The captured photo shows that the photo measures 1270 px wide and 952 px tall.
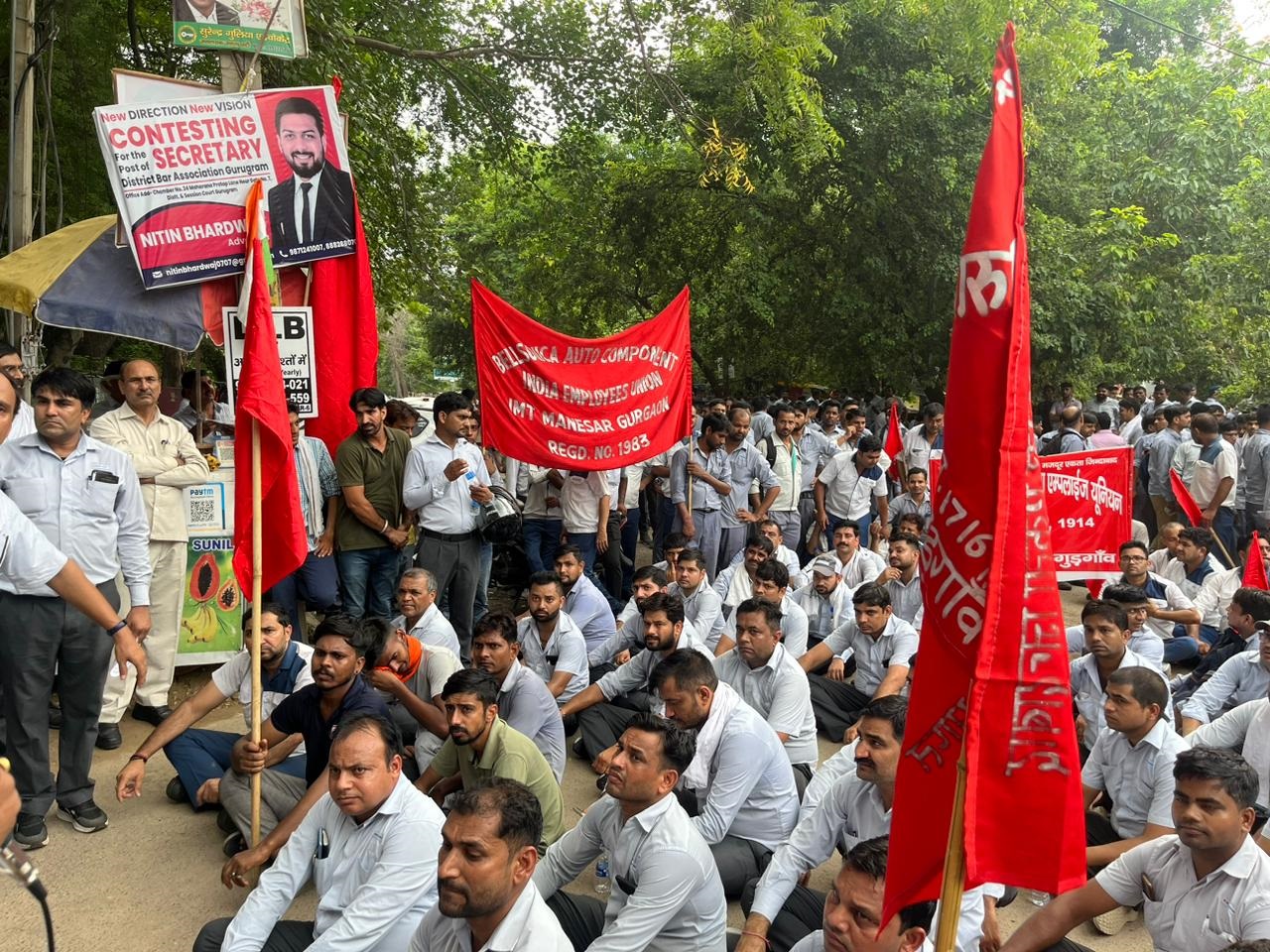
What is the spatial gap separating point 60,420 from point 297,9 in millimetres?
3322

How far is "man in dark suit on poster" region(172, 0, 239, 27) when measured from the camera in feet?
21.4

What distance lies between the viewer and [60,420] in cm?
501

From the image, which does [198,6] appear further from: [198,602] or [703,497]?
[703,497]

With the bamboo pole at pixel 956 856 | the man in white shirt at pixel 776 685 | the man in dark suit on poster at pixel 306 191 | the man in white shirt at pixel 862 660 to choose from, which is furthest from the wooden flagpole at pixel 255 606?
the man in white shirt at pixel 862 660

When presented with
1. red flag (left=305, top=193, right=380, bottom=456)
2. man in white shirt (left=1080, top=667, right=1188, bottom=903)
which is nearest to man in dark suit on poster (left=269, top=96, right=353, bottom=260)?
red flag (left=305, top=193, right=380, bottom=456)

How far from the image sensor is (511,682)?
5.51 m

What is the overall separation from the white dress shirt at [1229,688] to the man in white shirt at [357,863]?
13.3ft

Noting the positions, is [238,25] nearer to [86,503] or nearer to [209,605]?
[86,503]

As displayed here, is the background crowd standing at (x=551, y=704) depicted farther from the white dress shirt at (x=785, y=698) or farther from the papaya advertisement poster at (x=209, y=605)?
the papaya advertisement poster at (x=209, y=605)

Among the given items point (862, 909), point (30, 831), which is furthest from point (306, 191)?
point (862, 909)

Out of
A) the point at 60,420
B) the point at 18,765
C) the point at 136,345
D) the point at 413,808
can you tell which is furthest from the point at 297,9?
the point at 136,345

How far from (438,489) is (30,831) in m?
3.12

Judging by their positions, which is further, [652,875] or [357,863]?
[357,863]

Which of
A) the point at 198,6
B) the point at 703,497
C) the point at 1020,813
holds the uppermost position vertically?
the point at 198,6
